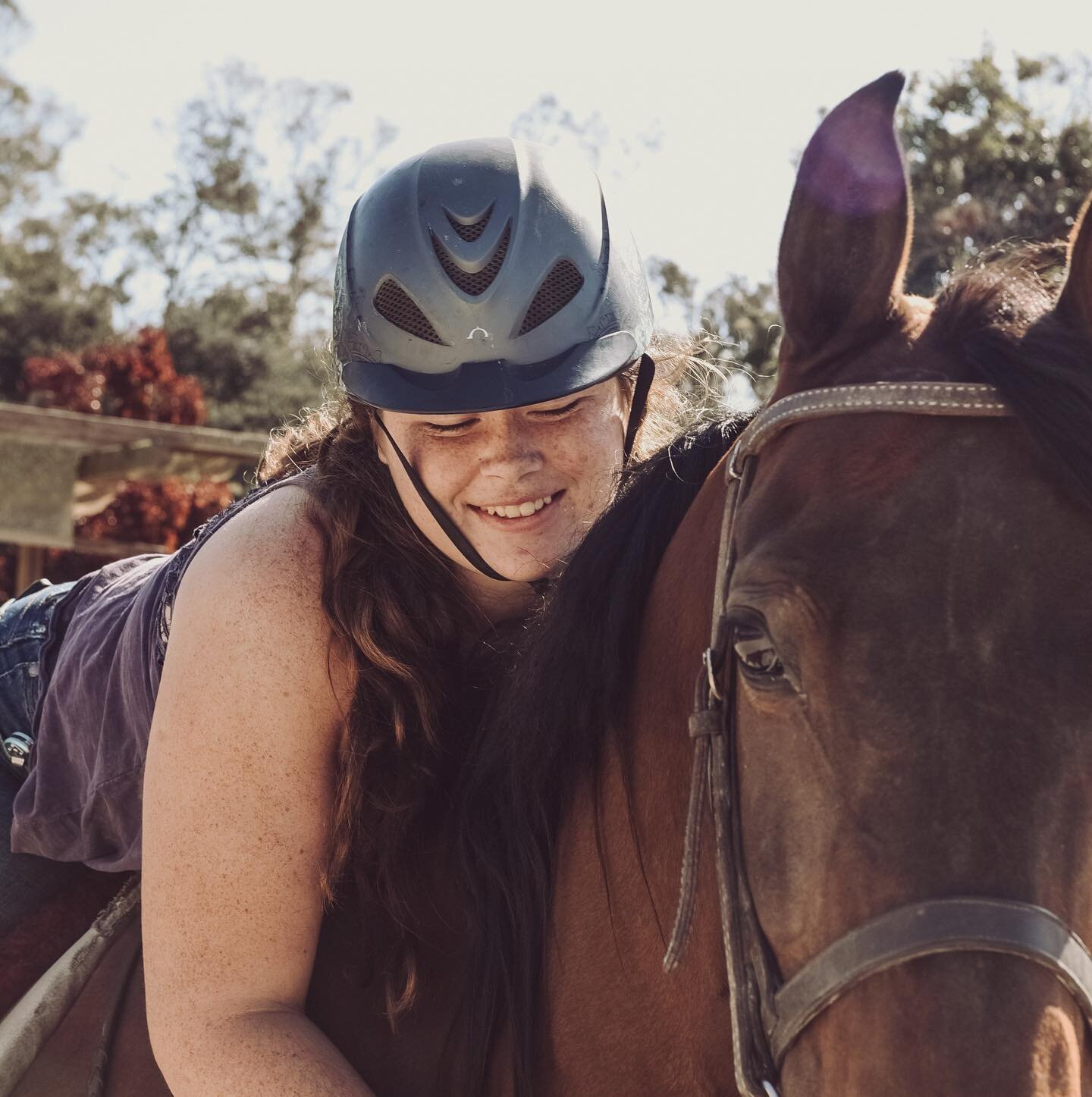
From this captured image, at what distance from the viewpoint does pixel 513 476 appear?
7.68 feet

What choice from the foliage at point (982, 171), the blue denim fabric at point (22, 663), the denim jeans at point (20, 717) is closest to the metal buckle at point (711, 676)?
the denim jeans at point (20, 717)

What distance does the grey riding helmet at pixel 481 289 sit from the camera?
238 cm

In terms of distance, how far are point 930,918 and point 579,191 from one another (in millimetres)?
1729

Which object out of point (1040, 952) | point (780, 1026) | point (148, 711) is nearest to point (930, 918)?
point (1040, 952)

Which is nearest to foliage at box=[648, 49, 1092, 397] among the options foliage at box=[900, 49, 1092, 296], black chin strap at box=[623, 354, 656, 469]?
foliage at box=[900, 49, 1092, 296]

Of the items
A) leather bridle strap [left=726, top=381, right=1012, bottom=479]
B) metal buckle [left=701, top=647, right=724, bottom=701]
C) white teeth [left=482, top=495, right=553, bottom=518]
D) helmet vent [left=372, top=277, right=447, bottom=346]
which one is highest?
helmet vent [left=372, top=277, right=447, bottom=346]

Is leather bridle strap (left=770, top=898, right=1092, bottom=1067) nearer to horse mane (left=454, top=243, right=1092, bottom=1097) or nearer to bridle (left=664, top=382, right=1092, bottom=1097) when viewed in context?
bridle (left=664, top=382, right=1092, bottom=1097)

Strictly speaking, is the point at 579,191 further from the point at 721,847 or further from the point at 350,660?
the point at 721,847

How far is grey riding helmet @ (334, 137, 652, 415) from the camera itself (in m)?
2.38

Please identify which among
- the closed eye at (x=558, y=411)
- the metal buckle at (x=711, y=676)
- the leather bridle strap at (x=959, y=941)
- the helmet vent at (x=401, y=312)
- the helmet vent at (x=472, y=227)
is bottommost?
the leather bridle strap at (x=959, y=941)

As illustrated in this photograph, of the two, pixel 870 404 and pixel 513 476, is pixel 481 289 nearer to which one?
pixel 513 476

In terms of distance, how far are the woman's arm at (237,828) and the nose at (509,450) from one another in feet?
1.41

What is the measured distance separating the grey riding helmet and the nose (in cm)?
6

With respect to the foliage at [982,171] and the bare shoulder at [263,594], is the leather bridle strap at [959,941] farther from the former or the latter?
the foliage at [982,171]
